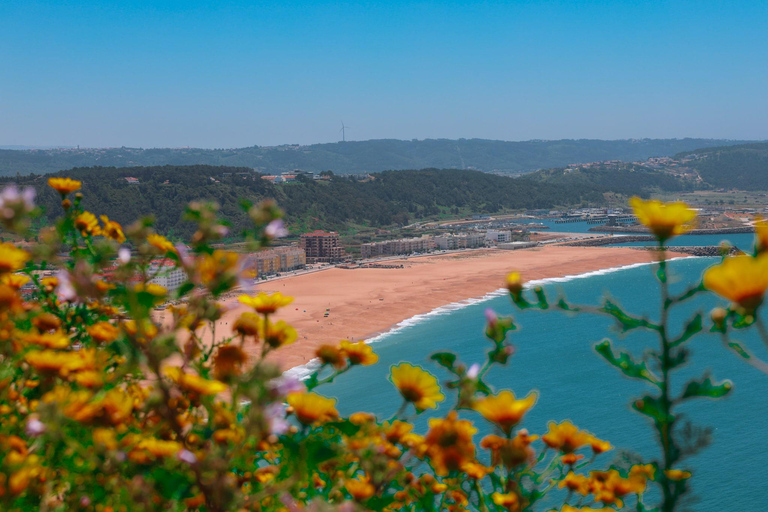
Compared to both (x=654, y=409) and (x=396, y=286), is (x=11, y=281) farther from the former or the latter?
(x=396, y=286)

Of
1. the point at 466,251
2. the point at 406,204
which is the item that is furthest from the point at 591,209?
the point at 466,251

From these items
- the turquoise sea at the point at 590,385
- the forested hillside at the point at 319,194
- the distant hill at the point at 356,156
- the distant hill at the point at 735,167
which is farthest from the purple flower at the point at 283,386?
the distant hill at the point at 356,156

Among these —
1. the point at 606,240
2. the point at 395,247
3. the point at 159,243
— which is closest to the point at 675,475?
the point at 159,243

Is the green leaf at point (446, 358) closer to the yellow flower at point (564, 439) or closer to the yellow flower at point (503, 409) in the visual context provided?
the yellow flower at point (503, 409)

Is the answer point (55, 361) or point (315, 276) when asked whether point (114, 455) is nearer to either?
point (55, 361)

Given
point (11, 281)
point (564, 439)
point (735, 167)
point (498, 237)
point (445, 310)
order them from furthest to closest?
point (735, 167), point (498, 237), point (445, 310), point (11, 281), point (564, 439)

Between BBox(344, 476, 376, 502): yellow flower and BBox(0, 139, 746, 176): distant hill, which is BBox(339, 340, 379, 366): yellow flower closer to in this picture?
BBox(344, 476, 376, 502): yellow flower
